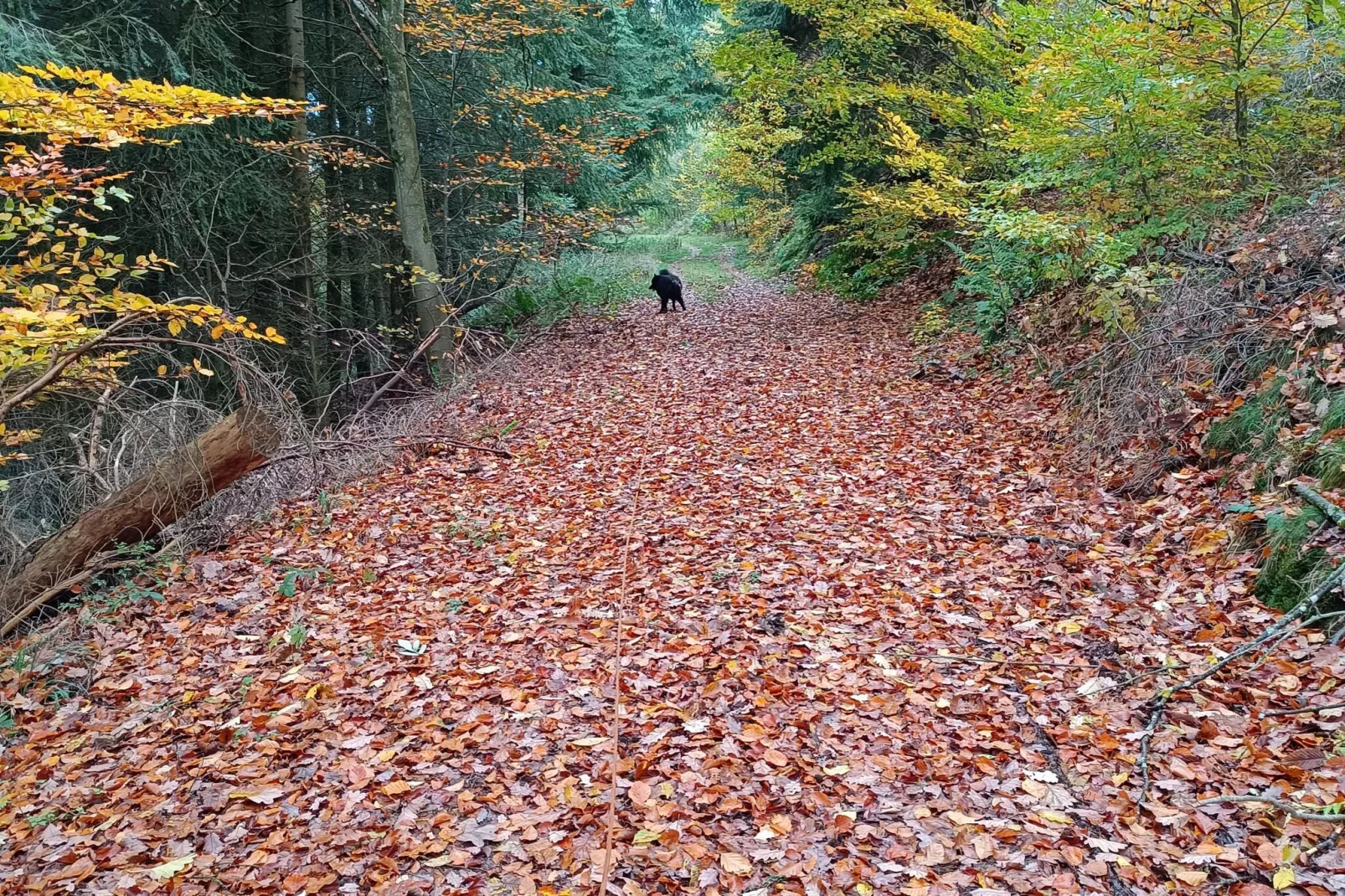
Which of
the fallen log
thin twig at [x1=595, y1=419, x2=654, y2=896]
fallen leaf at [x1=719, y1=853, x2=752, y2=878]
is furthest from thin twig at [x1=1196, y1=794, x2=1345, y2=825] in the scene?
the fallen log

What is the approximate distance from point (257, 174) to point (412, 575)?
6944 millimetres

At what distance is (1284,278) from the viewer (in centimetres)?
566

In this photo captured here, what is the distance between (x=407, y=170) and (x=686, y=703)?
973cm

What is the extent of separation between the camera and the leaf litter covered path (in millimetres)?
3100

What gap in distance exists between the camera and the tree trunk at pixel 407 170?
1053 centimetres

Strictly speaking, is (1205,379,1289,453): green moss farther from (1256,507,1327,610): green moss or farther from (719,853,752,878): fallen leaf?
(719,853,752,878): fallen leaf

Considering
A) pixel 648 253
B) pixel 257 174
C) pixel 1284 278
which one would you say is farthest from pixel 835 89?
pixel 648 253

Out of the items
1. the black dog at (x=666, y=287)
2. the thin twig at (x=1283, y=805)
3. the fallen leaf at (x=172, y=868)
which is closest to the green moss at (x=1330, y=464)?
the thin twig at (x=1283, y=805)

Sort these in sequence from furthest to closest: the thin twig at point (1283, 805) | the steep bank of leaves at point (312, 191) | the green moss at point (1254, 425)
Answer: the steep bank of leaves at point (312, 191)
the green moss at point (1254, 425)
the thin twig at point (1283, 805)

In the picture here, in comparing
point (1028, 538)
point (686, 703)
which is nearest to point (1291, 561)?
point (1028, 538)

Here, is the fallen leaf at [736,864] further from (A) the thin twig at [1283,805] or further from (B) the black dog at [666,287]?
(B) the black dog at [666,287]

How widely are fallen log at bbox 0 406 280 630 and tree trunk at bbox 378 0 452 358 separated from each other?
16.8 ft

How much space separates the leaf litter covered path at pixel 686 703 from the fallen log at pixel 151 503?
560 millimetres

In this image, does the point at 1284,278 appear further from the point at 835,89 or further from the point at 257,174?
the point at 257,174
